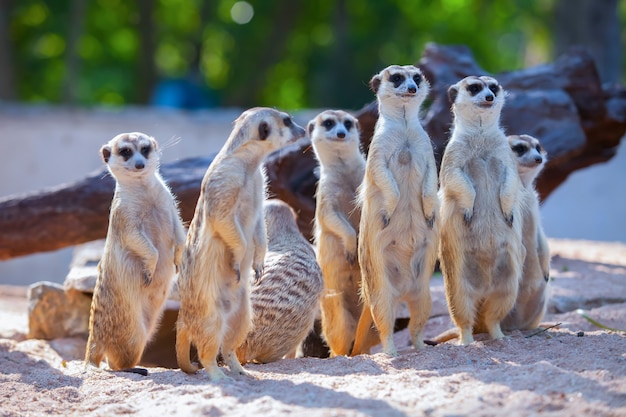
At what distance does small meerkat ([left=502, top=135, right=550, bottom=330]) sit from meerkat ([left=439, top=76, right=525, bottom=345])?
24 centimetres

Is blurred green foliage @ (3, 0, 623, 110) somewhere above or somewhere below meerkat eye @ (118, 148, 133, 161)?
above

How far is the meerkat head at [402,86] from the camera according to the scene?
16.6 feet

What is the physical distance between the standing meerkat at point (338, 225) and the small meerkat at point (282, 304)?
10.6 inches

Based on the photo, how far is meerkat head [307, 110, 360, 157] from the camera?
5820 mm

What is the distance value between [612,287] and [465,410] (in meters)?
3.55

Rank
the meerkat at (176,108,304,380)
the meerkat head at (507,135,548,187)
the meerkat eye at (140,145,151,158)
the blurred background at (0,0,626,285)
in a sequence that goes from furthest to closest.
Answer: the blurred background at (0,0,626,285), the meerkat head at (507,135,548,187), the meerkat eye at (140,145,151,158), the meerkat at (176,108,304,380)

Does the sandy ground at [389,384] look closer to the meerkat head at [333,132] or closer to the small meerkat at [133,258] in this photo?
the small meerkat at [133,258]

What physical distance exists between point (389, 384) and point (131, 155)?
7.03 ft

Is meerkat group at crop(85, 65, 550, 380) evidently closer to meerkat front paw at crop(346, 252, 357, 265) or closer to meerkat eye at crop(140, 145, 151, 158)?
meerkat eye at crop(140, 145, 151, 158)

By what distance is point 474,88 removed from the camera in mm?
5070

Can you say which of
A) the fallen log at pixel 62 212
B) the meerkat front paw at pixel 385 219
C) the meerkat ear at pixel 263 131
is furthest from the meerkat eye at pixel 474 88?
the fallen log at pixel 62 212

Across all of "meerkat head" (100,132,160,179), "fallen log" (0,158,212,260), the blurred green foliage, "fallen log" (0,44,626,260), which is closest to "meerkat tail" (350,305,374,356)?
"meerkat head" (100,132,160,179)

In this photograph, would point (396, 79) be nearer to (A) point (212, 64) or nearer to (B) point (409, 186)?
(B) point (409, 186)

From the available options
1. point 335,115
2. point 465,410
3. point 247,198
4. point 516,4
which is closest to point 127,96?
point 516,4
